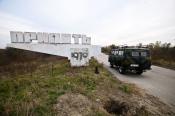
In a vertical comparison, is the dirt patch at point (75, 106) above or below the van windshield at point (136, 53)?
below

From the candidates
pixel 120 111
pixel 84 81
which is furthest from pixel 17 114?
pixel 84 81

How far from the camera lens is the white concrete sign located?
1325 cm

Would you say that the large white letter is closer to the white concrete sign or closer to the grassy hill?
the white concrete sign

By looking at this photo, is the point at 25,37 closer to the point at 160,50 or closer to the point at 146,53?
the point at 146,53

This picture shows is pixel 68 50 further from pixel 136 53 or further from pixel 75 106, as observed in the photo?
pixel 75 106

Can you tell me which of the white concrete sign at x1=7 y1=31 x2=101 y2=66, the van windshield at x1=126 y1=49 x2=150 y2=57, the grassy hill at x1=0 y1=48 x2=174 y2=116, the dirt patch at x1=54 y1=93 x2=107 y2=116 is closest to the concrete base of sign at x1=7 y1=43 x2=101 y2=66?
the white concrete sign at x1=7 y1=31 x2=101 y2=66

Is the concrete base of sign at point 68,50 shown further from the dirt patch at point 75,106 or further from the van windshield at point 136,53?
the dirt patch at point 75,106

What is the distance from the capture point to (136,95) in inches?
267

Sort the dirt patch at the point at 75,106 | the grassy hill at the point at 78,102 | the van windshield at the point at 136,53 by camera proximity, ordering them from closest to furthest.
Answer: the dirt patch at the point at 75,106 < the grassy hill at the point at 78,102 < the van windshield at the point at 136,53

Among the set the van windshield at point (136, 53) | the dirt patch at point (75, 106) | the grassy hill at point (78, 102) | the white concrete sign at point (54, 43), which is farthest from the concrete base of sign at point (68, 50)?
the dirt patch at point (75, 106)

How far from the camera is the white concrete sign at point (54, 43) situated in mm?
13250

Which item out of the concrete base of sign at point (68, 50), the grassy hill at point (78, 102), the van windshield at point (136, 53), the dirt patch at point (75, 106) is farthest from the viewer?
the concrete base of sign at point (68, 50)

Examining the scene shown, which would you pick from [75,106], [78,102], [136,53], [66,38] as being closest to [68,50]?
[136,53]

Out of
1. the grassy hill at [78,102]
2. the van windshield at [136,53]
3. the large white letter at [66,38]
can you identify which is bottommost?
the grassy hill at [78,102]
